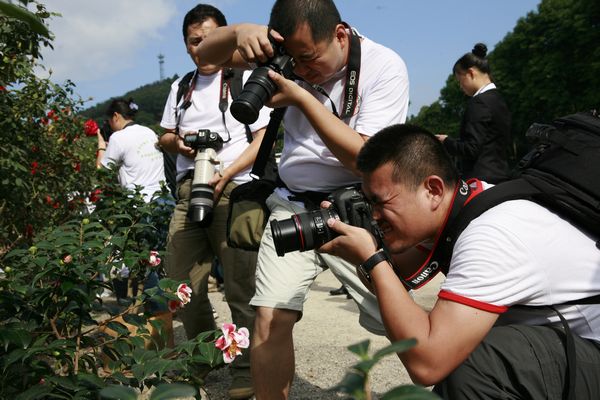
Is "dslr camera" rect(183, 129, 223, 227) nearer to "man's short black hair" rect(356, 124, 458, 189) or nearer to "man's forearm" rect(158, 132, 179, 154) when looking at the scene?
"man's forearm" rect(158, 132, 179, 154)

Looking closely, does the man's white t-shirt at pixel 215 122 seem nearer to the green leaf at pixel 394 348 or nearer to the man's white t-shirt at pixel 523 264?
the man's white t-shirt at pixel 523 264

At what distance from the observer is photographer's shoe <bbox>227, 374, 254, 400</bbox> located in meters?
3.49

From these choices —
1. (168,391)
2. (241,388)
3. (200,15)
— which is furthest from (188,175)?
(168,391)

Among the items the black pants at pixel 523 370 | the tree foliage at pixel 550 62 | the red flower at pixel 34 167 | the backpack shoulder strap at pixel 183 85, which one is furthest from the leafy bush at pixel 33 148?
the tree foliage at pixel 550 62

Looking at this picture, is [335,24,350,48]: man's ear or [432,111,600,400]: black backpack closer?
[432,111,600,400]: black backpack

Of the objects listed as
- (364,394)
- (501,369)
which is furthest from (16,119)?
(364,394)

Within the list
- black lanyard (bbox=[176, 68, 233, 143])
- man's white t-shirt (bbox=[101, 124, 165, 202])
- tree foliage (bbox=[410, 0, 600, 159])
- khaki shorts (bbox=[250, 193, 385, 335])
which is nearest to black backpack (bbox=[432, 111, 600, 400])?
khaki shorts (bbox=[250, 193, 385, 335])

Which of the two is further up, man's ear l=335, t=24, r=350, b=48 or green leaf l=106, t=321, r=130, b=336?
man's ear l=335, t=24, r=350, b=48

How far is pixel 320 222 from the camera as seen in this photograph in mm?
2297

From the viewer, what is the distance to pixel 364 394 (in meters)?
0.63

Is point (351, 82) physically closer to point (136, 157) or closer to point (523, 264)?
point (523, 264)

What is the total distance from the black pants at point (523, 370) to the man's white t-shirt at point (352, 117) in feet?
3.49

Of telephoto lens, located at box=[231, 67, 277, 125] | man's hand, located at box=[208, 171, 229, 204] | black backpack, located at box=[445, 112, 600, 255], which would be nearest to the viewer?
black backpack, located at box=[445, 112, 600, 255]

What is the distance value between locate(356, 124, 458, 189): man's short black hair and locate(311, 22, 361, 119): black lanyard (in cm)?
59
